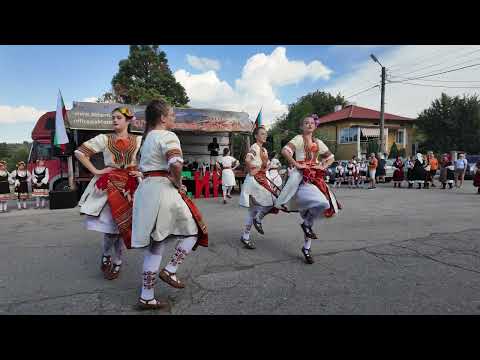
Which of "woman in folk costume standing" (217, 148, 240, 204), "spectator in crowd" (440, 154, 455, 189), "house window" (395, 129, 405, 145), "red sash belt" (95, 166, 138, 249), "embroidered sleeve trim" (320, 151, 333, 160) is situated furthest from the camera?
"house window" (395, 129, 405, 145)

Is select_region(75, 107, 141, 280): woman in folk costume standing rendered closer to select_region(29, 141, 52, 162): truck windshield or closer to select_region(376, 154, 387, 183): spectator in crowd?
select_region(29, 141, 52, 162): truck windshield

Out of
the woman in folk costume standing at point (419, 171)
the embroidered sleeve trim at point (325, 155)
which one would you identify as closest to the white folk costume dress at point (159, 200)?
the embroidered sleeve trim at point (325, 155)

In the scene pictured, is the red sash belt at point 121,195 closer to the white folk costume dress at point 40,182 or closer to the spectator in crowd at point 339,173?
the white folk costume dress at point 40,182

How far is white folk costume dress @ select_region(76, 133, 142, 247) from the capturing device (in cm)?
309

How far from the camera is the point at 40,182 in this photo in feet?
33.0

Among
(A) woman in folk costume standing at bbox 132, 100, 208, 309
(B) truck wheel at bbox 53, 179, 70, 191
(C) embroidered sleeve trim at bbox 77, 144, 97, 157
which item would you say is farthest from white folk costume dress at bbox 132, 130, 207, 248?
(B) truck wheel at bbox 53, 179, 70, 191

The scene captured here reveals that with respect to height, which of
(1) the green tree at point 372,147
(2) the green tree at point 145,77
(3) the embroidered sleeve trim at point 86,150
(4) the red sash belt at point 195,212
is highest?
(2) the green tree at point 145,77

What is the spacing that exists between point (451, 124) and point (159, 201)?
122ft

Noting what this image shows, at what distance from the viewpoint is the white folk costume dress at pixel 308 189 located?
3766 mm

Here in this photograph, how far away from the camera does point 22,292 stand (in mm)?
3004

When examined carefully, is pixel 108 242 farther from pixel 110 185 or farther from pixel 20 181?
pixel 20 181

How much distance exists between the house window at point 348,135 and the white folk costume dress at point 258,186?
96.5 ft

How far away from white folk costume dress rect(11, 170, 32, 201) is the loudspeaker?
1.39m
